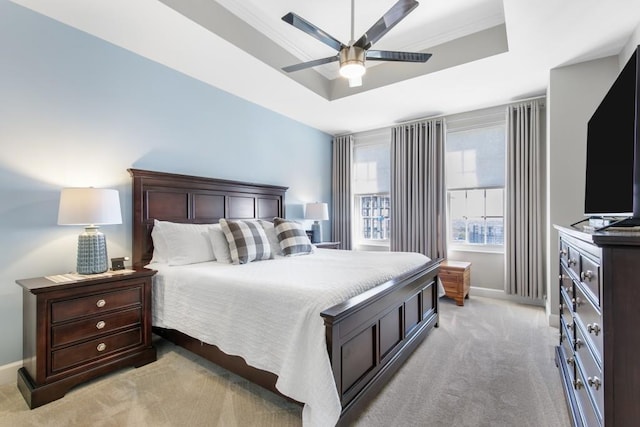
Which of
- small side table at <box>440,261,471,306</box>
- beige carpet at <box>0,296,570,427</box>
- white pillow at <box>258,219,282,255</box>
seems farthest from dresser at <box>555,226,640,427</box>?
small side table at <box>440,261,471,306</box>

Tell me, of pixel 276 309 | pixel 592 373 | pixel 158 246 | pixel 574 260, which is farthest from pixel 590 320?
pixel 158 246

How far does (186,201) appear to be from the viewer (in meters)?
3.28

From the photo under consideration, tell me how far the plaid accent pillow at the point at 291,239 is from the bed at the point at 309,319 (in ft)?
1.45

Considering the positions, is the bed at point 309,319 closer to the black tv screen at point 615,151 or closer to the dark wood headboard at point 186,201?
the dark wood headboard at point 186,201

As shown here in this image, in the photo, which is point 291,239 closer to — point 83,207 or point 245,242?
point 245,242

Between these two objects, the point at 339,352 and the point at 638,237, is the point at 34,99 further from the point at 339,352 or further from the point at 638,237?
the point at 638,237

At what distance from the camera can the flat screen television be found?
1174 mm

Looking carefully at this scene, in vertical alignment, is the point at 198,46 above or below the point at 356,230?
above

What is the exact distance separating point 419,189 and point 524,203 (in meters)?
1.40

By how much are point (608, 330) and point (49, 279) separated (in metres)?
3.11

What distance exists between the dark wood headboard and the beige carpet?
3.52ft

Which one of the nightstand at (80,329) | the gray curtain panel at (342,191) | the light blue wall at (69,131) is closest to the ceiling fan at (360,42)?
the light blue wall at (69,131)

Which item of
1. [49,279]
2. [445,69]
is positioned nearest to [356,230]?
[445,69]

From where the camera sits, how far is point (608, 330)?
1031 mm
